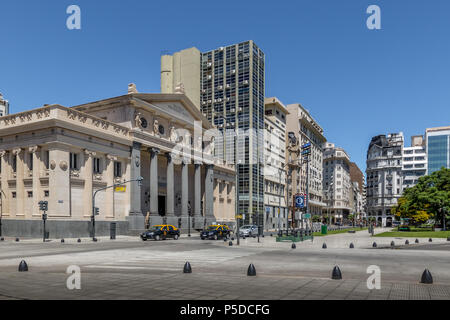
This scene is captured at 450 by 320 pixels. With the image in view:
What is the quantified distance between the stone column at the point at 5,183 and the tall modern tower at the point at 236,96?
4280 centimetres

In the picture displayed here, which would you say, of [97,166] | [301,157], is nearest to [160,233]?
[97,166]

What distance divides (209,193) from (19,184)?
33278 millimetres

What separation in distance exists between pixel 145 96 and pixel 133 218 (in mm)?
17010

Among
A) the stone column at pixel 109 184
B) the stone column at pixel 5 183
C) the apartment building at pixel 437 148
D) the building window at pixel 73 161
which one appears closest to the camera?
the building window at pixel 73 161

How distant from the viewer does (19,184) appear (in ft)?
148

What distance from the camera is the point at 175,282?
12.5 meters

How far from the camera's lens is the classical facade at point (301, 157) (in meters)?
111

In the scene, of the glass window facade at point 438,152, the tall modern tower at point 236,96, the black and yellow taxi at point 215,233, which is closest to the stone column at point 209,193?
the tall modern tower at point 236,96

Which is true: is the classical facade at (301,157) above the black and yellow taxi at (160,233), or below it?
above

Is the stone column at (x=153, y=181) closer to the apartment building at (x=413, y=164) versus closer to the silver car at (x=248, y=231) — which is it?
the silver car at (x=248, y=231)

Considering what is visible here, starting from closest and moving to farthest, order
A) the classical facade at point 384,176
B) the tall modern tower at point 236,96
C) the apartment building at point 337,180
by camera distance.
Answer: the tall modern tower at point 236,96
the classical facade at point 384,176
the apartment building at point 337,180

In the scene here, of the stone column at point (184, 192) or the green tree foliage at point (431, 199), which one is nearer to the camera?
the stone column at point (184, 192)

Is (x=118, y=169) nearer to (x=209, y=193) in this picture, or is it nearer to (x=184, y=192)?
(x=184, y=192)
